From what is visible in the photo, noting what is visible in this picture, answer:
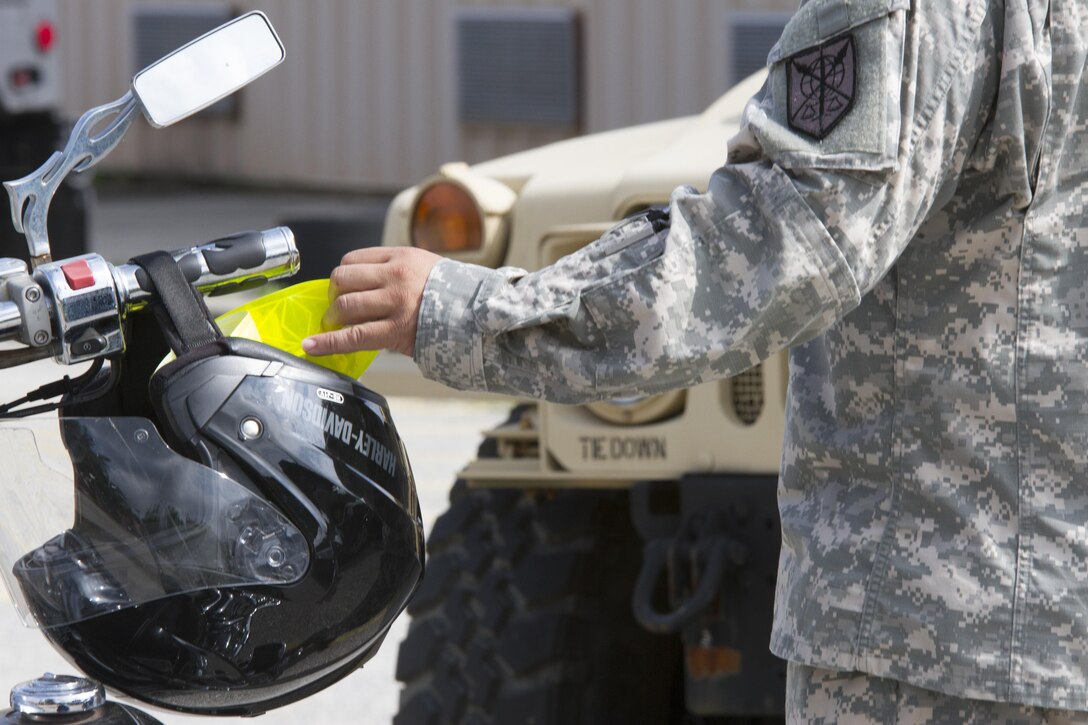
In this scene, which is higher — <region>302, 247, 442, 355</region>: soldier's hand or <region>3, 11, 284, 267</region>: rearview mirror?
<region>3, 11, 284, 267</region>: rearview mirror

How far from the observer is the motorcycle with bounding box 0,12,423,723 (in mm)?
1452

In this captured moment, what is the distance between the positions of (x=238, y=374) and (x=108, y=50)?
15.7 meters

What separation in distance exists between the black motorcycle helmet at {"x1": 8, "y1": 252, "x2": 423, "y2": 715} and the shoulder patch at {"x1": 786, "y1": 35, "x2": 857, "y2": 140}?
0.48 m

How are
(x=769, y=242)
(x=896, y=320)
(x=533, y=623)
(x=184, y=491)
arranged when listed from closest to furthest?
(x=184, y=491)
(x=769, y=242)
(x=896, y=320)
(x=533, y=623)

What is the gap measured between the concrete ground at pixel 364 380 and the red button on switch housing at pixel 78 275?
289 mm

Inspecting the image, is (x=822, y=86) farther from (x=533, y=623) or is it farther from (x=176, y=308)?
Result: (x=533, y=623)

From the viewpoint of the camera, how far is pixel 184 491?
56.9 inches

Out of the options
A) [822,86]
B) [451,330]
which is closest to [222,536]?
[451,330]

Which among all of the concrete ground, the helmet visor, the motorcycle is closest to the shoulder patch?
the motorcycle

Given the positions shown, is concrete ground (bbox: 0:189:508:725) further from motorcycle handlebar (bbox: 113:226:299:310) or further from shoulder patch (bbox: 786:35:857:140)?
shoulder patch (bbox: 786:35:857:140)

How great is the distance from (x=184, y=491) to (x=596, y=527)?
6.06 ft

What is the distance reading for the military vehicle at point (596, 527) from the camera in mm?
2879

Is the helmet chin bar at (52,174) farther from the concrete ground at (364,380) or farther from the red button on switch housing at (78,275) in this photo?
the concrete ground at (364,380)

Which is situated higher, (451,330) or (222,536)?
(451,330)
